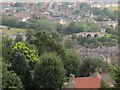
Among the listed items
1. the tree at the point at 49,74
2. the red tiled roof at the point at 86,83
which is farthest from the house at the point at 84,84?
the tree at the point at 49,74

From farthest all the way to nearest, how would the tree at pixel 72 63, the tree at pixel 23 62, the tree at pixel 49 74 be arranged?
the tree at pixel 72 63
the tree at pixel 23 62
the tree at pixel 49 74

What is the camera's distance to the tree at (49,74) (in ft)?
39.7

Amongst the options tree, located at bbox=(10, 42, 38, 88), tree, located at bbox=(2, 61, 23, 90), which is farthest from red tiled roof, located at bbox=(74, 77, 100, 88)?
tree, located at bbox=(10, 42, 38, 88)

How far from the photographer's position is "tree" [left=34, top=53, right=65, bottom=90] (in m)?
12.1

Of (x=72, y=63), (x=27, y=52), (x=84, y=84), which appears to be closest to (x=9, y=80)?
(x=84, y=84)

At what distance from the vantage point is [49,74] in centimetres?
1212

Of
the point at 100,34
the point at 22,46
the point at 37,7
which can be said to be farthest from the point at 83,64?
the point at 37,7

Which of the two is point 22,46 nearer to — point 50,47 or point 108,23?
point 50,47

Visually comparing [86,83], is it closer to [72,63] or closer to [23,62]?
[23,62]

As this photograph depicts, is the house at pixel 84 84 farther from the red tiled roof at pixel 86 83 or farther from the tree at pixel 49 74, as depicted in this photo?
the tree at pixel 49 74

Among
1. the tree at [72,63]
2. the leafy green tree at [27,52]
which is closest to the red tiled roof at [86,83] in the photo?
the leafy green tree at [27,52]

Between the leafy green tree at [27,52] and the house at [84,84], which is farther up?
the leafy green tree at [27,52]

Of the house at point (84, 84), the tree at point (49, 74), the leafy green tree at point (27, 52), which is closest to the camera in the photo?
the house at point (84, 84)

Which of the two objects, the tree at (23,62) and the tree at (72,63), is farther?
the tree at (72,63)
